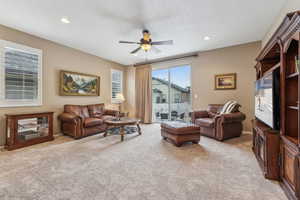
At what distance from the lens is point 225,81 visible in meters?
4.60

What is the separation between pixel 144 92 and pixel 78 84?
2.68 m

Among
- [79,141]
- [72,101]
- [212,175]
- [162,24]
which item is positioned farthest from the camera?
[72,101]

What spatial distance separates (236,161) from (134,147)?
201 cm

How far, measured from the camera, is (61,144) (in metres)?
3.32

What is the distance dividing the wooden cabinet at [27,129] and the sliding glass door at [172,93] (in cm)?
399

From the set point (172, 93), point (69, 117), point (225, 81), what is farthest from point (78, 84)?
point (225, 81)

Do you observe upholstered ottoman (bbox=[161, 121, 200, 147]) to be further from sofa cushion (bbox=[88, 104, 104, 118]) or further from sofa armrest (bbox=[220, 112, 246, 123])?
sofa cushion (bbox=[88, 104, 104, 118])

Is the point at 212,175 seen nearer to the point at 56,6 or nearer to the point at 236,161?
the point at 236,161

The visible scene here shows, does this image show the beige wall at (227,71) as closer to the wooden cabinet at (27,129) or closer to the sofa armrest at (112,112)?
the sofa armrest at (112,112)

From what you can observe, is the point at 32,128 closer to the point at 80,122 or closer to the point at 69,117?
the point at 69,117

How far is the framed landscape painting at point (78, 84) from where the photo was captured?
431 centimetres

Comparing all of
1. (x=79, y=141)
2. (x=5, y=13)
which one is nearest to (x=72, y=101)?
(x=79, y=141)

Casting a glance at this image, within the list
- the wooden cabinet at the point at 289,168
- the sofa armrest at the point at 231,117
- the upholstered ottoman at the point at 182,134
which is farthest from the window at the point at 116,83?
the wooden cabinet at the point at 289,168

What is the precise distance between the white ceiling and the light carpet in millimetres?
2779
